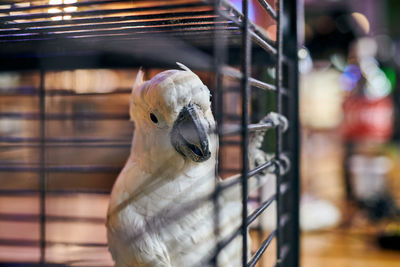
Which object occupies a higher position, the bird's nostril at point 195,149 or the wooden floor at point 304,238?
the bird's nostril at point 195,149

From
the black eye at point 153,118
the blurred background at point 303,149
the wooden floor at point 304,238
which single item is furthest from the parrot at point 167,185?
the wooden floor at point 304,238

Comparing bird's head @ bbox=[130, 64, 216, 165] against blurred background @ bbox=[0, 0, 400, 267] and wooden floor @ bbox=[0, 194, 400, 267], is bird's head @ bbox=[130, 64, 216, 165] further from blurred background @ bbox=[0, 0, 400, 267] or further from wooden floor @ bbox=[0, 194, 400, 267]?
wooden floor @ bbox=[0, 194, 400, 267]

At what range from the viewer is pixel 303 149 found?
6.81 ft

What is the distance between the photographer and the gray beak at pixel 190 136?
43 centimetres

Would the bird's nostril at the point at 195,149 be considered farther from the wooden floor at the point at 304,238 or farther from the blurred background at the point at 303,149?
the wooden floor at the point at 304,238

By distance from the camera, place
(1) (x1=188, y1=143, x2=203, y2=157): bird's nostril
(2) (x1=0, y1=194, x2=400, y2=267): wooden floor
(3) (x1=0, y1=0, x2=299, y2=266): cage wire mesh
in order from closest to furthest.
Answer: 1. (3) (x1=0, y1=0, x2=299, y2=266): cage wire mesh
2. (1) (x1=188, y1=143, x2=203, y2=157): bird's nostril
3. (2) (x1=0, y1=194, x2=400, y2=267): wooden floor

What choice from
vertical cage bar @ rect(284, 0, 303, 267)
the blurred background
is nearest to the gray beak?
the blurred background

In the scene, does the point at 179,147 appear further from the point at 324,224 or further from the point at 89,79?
the point at 324,224

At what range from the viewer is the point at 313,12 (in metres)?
2.36

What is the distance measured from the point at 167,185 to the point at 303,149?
1.68 m

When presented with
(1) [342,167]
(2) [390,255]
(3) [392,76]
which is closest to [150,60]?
(2) [390,255]

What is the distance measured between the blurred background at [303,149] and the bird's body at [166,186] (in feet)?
0.35

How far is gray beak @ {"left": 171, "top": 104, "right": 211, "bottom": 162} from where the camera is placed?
43 cm

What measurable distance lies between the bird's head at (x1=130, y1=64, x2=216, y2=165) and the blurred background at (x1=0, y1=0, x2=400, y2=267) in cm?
10
